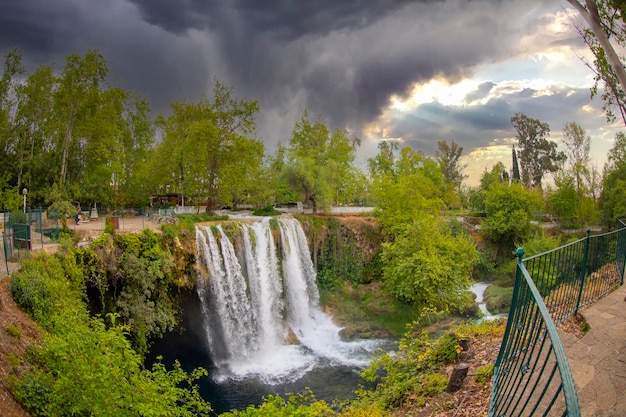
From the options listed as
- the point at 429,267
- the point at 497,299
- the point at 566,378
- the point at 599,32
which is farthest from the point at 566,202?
the point at 566,378

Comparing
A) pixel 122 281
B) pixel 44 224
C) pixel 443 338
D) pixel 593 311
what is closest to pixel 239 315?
pixel 122 281

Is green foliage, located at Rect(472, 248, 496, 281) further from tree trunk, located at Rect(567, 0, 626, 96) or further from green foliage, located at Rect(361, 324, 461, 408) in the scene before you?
tree trunk, located at Rect(567, 0, 626, 96)

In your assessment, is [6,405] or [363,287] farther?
[363,287]

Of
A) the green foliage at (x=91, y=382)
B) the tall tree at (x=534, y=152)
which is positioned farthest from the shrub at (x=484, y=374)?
the tall tree at (x=534, y=152)

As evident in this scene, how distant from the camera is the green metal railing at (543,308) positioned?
10.6ft

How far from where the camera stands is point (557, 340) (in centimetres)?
218

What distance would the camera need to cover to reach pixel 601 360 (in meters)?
4.56

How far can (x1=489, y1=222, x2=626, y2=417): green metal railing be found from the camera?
3.22m

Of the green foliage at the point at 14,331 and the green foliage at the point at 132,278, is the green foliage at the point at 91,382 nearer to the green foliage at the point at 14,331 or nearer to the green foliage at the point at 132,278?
the green foliage at the point at 14,331

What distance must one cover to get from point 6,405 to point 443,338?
305 inches

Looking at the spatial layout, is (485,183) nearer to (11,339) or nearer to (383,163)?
(383,163)

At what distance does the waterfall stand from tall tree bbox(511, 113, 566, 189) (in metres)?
43.5

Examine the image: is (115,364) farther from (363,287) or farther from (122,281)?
(363,287)

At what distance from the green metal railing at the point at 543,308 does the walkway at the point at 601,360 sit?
0.23 metres
